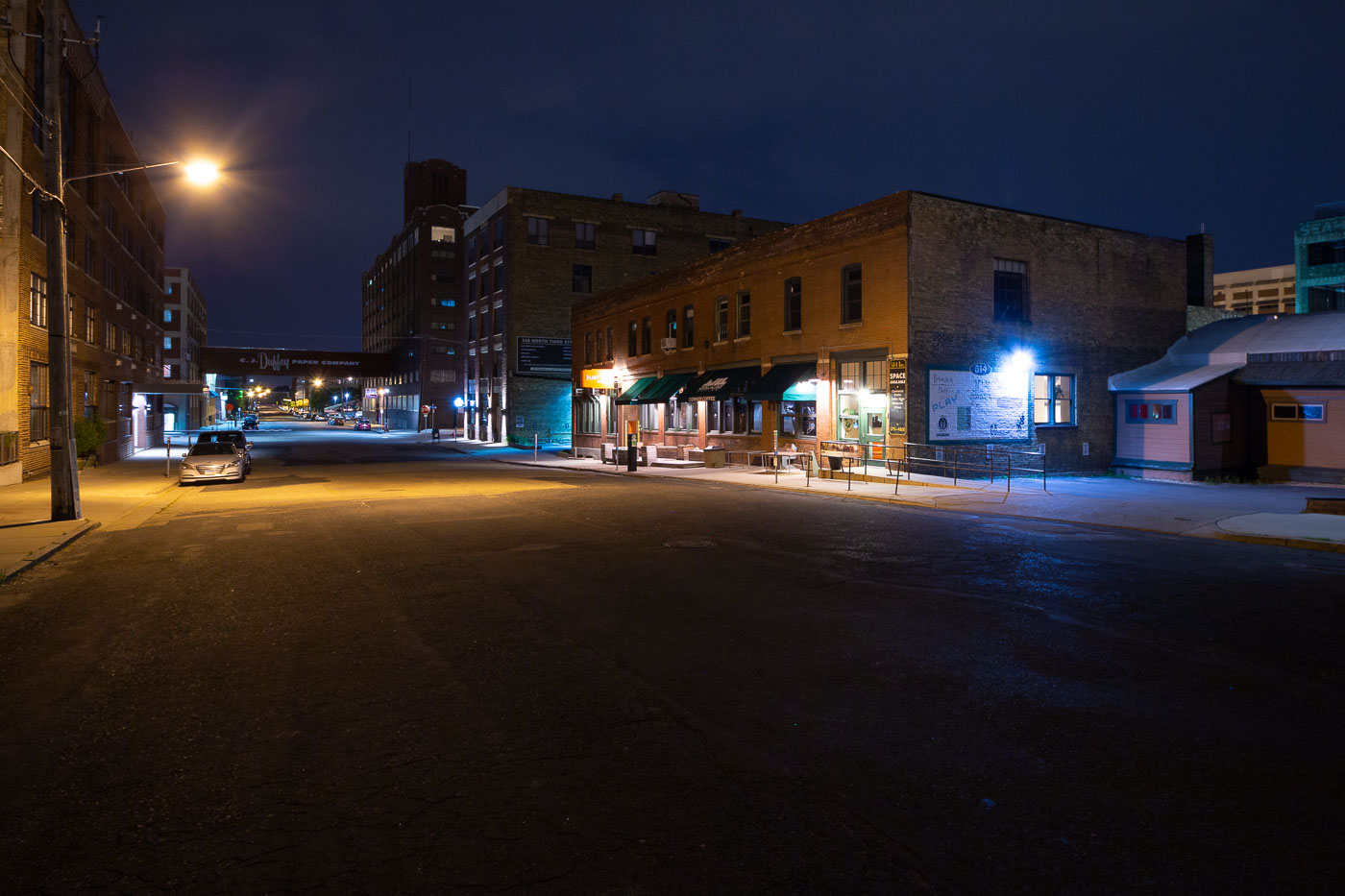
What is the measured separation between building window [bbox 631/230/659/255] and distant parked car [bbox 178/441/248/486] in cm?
3936

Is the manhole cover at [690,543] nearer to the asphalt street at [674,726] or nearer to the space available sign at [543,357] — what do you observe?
the asphalt street at [674,726]

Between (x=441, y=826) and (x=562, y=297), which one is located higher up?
(x=562, y=297)

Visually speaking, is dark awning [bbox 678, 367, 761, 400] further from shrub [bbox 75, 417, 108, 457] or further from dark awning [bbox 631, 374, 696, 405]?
shrub [bbox 75, 417, 108, 457]

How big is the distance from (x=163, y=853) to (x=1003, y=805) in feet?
13.5

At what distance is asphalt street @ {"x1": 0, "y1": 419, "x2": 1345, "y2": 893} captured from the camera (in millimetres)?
3805

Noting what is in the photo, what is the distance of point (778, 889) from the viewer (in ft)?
11.6

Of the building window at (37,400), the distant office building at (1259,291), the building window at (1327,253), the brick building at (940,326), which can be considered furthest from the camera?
the distant office building at (1259,291)

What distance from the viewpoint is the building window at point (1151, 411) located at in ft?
86.0

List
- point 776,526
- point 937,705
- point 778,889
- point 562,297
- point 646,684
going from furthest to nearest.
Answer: point 562,297
point 776,526
point 646,684
point 937,705
point 778,889

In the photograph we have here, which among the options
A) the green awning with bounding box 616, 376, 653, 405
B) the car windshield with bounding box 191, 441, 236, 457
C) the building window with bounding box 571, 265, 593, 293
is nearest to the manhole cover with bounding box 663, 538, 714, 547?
the car windshield with bounding box 191, 441, 236, 457

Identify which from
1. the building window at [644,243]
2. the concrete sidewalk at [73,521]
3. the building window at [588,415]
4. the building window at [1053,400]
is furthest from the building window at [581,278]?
the building window at [1053,400]

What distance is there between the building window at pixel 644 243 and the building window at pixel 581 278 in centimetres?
388

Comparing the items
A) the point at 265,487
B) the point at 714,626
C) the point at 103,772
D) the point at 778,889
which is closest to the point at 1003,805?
the point at 778,889

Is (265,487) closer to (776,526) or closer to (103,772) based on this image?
(776,526)
